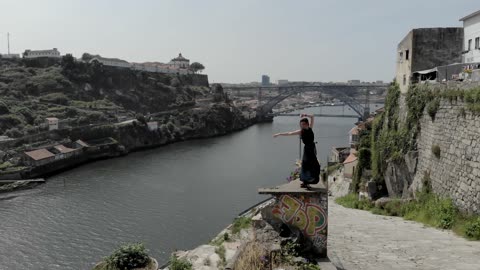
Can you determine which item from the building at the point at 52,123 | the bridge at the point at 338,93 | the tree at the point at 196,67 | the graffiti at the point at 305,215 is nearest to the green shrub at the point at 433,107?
the graffiti at the point at 305,215

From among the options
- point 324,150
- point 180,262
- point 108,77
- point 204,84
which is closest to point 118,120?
point 108,77

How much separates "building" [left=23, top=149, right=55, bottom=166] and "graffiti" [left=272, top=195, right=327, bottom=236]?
1213 inches

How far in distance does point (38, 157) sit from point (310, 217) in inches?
1251

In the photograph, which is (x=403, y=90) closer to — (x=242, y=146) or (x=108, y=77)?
(x=242, y=146)

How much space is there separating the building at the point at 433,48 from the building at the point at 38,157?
1079 inches

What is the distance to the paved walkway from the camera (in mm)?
4469

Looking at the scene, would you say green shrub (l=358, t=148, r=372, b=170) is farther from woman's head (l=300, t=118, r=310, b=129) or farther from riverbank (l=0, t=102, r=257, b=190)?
riverbank (l=0, t=102, r=257, b=190)

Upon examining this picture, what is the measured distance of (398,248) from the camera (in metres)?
5.15

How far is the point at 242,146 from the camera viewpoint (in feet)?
152

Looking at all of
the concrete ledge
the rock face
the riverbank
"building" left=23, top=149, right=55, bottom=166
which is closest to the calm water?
the riverbank

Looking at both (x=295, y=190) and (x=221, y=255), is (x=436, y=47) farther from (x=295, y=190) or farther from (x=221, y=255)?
(x=295, y=190)

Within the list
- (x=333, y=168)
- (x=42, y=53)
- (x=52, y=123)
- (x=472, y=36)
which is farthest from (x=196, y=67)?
(x=472, y=36)

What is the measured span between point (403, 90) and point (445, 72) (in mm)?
2539

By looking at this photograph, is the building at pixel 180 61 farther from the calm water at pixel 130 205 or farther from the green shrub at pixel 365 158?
the green shrub at pixel 365 158
